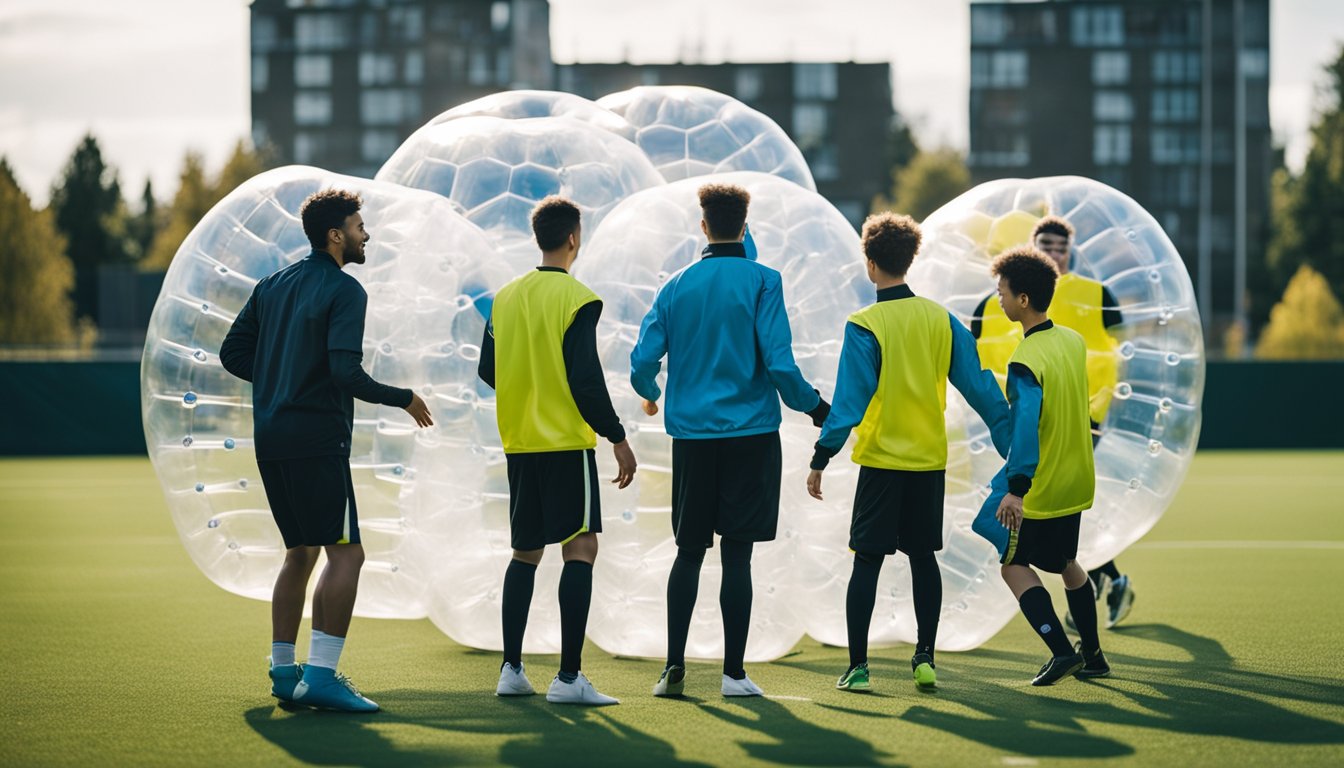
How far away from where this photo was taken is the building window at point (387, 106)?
78.8 meters

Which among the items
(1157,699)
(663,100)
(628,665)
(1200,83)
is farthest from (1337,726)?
(1200,83)

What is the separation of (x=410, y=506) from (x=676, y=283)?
171cm

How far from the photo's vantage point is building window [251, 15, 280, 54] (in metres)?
80.7

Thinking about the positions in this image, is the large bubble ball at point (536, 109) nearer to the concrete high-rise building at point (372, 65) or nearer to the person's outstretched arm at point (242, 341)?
the person's outstretched arm at point (242, 341)

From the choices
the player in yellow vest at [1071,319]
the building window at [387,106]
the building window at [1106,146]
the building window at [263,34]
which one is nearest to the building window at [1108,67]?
the building window at [1106,146]

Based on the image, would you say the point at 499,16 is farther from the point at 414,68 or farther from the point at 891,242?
the point at 891,242

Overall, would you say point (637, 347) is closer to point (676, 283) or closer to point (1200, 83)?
point (676, 283)

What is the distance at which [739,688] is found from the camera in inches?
229

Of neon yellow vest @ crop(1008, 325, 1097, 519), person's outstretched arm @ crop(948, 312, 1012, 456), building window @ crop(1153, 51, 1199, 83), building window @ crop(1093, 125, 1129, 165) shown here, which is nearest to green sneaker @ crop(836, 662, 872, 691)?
neon yellow vest @ crop(1008, 325, 1097, 519)

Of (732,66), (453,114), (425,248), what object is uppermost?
(732,66)

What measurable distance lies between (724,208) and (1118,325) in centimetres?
235

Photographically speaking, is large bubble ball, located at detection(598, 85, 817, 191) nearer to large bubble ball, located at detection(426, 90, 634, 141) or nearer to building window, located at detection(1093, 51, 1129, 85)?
large bubble ball, located at detection(426, 90, 634, 141)

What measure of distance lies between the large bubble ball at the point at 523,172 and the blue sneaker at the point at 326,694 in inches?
89.8

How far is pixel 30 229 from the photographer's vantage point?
38.2 metres
